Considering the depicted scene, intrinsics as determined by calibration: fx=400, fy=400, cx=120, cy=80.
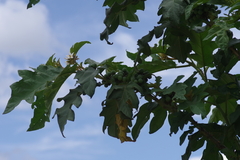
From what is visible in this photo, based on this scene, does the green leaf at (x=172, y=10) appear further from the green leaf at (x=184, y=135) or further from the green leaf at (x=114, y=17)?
the green leaf at (x=184, y=135)

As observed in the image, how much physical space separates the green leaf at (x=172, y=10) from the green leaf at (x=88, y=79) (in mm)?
400

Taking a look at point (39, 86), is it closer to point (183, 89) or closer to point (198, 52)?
point (183, 89)

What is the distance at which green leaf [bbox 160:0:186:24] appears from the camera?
5.61ft

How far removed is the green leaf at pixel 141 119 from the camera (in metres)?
2.06

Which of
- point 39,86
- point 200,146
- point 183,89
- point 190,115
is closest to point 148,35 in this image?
point 183,89

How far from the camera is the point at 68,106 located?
5.75 ft

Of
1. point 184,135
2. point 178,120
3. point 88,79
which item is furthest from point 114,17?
point 184,135

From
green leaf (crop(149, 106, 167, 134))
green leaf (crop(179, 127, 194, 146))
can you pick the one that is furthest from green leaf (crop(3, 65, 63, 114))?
green leaf (crop(179, 127, 194, 146))

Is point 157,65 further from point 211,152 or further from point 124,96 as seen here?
point 211,152

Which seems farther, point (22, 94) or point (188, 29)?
point (188, 29)

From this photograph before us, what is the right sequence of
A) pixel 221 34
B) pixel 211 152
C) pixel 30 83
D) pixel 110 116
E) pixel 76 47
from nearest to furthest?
1. pixel 221 34
2. pixel 30 83
3. pixel 110 116
4. pixel 76 47
5. pixel 211 152

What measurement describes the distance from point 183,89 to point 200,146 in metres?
0.58

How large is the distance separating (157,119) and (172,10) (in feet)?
2.17

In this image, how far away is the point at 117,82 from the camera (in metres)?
1.85
